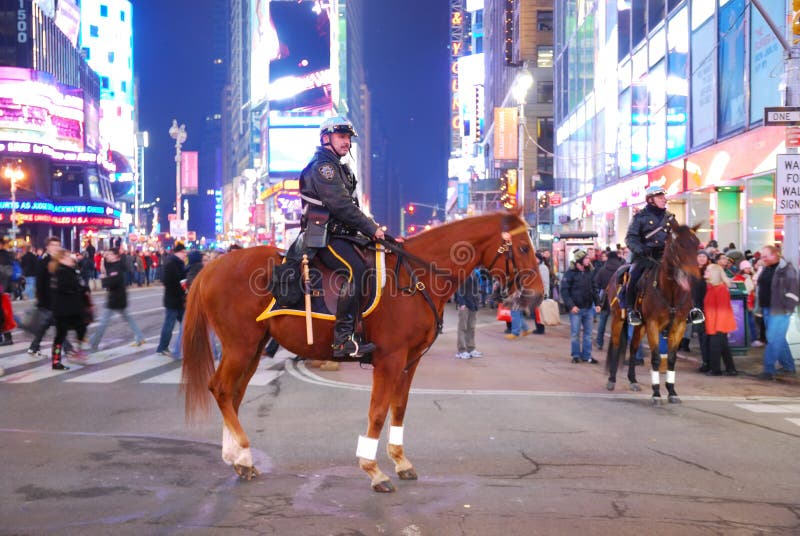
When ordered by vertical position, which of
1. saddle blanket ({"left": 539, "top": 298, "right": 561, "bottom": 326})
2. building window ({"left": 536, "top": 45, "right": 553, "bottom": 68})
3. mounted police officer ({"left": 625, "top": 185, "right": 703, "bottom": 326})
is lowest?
saddle blanket ({"left": 539, "top": 298, "right": 561, "bottom": 326})

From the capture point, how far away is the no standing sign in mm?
13828

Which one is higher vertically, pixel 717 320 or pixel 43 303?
pixel 43 303

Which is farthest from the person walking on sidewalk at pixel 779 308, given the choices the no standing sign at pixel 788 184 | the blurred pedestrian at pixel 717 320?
the no standing sign at pixel 788 184

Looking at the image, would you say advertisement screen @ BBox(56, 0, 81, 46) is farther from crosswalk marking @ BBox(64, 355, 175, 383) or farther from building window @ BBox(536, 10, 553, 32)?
crosswalk marking @ BBox(64, 355, 175, 383)

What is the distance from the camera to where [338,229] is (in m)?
6.89

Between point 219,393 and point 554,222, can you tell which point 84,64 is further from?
point 219,393

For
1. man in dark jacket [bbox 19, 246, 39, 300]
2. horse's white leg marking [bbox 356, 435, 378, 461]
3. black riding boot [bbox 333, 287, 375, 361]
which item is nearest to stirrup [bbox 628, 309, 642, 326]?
black riding boot [bbox 333, 287, 375, 361]

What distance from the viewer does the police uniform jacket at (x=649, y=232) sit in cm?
1101

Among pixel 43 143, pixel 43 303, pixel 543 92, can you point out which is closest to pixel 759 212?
pixel 43 303

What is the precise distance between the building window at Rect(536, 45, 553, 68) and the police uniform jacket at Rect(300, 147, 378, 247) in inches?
2569

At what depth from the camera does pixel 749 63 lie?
21.8 metres

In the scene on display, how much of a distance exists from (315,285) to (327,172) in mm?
963

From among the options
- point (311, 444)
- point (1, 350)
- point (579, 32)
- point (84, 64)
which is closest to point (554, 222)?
point (579, 32)

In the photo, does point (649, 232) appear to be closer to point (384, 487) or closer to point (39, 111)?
point (384, 487)
